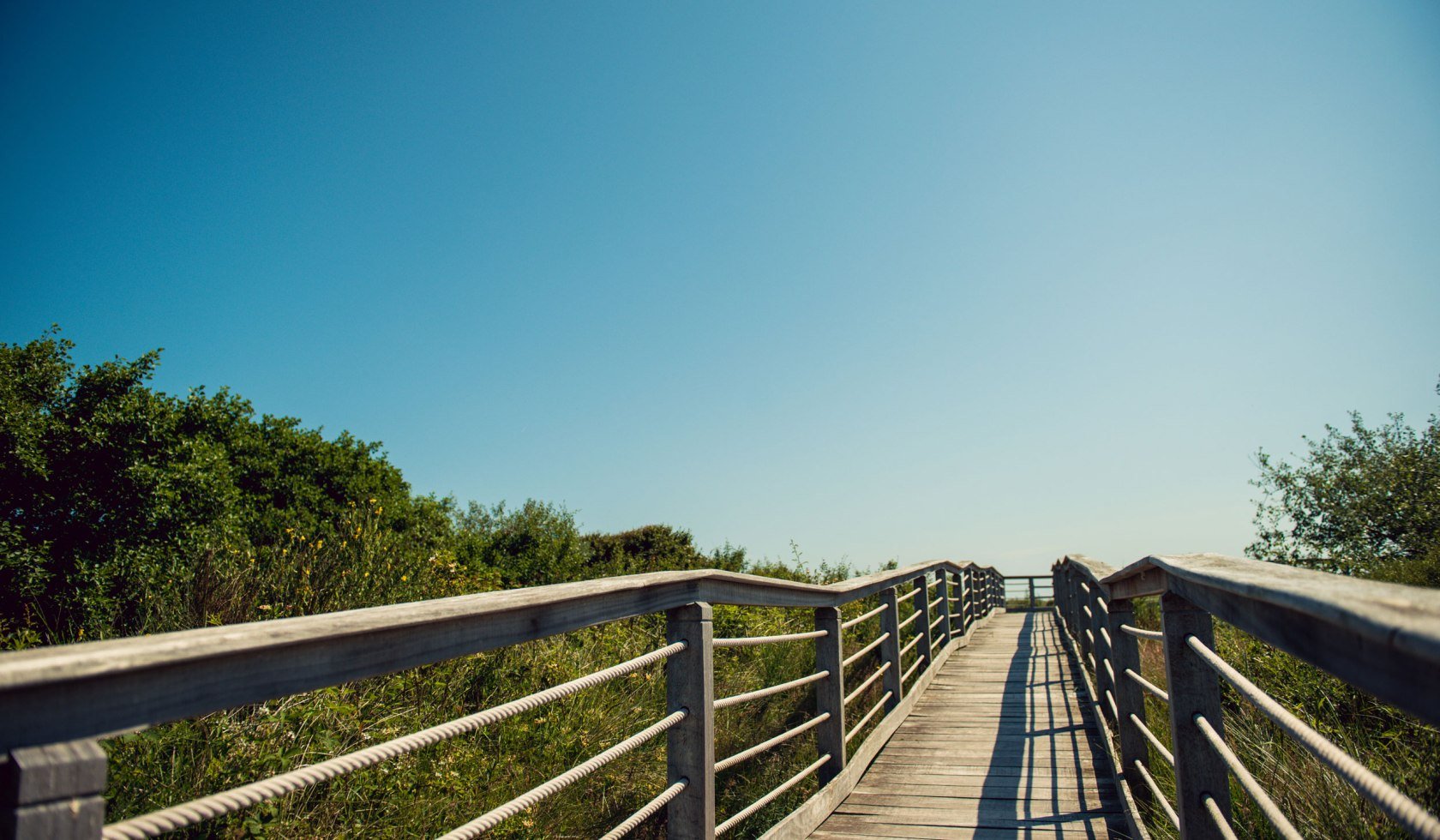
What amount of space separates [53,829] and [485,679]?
4.30 metres

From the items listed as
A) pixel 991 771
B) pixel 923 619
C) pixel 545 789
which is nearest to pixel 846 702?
pixel 991 771

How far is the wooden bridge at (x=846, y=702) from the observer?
860 mm

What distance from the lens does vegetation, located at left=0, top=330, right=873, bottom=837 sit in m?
3.32

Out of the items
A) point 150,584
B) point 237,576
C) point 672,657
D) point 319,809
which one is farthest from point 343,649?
point 150,584

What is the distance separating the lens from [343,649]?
127 centimetres

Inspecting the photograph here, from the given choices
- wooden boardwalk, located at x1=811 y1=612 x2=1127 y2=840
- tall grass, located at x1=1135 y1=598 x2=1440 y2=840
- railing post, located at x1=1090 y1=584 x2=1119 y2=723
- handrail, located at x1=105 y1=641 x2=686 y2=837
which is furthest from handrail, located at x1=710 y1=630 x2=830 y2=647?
railing post, located at x1=1090 y1=584 x2=1119 y2=723

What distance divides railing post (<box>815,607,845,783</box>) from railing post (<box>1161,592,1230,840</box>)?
6.11ft

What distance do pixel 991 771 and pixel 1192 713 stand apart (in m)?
2.41

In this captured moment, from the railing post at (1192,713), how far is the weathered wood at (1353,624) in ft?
2.52

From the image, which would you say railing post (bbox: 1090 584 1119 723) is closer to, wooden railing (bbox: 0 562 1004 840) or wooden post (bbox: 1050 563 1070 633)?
wooden railing (bbox: 0 562 1004 840)

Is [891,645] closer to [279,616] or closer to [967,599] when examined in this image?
[279,616]

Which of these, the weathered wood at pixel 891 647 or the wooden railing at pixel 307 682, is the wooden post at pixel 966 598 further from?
the wooden railing at pixel 307 682

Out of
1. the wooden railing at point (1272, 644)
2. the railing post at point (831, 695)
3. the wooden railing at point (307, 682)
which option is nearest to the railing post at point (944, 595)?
the railing post at point (831, 695)

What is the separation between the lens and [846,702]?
4.22 meters
